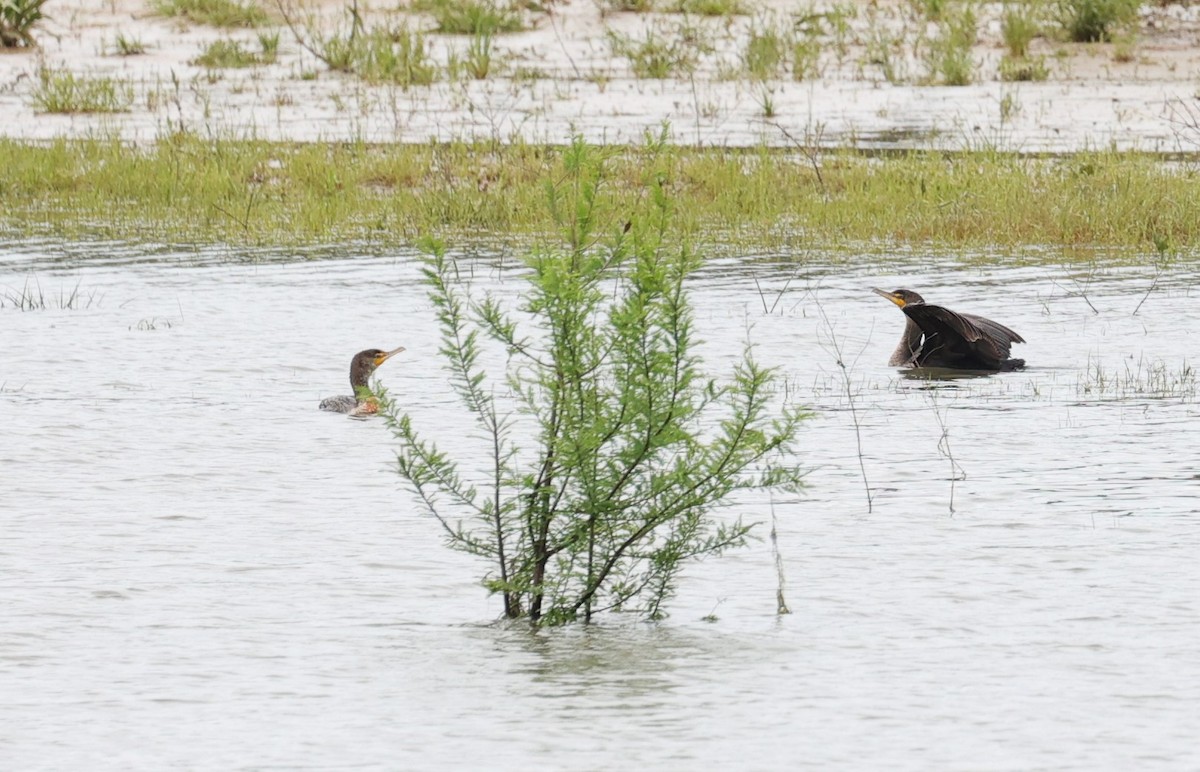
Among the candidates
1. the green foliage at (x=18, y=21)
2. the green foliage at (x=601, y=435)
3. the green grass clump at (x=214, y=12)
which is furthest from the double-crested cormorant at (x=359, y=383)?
the green grass clump at (x=214, y=12)

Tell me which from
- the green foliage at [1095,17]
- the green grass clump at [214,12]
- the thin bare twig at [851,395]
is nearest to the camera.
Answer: the thin bare twig at [851,395]

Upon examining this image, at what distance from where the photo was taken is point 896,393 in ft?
31.0

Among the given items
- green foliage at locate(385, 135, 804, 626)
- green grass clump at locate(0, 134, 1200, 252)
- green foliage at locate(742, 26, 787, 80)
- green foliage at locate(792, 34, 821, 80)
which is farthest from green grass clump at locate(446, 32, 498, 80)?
green foliage at locate(385, 135, 804, 626)

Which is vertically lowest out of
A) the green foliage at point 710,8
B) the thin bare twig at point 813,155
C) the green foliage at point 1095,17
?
the thin bare twig at point 813,155

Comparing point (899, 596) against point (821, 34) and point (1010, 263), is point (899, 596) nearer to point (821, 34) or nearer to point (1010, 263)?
point (1010, 263)

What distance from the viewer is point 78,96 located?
20.7 m

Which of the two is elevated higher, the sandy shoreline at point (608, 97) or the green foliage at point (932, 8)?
the green foliage at point (932, 8)

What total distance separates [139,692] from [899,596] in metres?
2.24

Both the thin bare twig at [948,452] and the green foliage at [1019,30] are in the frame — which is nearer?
the thin bare twig at [948,452]

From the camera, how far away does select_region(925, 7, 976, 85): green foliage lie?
21656 millimetres

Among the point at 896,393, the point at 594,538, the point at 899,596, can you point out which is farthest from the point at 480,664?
the point at 896,393

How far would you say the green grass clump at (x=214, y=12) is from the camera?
24984 mm

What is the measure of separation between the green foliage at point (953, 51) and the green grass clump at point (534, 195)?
4.50 m

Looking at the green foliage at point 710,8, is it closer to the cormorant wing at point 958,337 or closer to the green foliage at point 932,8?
the green foliage at point 932,8
